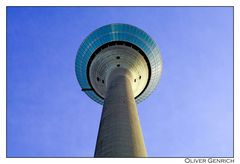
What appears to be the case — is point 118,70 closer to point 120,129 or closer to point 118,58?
point 118,58

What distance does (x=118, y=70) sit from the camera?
35219mm

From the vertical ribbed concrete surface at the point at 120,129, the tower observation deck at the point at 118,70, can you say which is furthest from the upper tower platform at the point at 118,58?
the vertical ribbed concrete surface at the point at 120,129

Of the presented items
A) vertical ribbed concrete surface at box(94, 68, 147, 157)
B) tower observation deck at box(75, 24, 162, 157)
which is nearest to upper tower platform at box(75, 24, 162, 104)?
tower observation deck at box(75, 24, 162, 157)

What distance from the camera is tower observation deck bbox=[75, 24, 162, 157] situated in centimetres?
Answer: 2458

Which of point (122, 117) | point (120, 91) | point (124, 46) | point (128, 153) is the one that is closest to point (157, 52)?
point (124, 46)

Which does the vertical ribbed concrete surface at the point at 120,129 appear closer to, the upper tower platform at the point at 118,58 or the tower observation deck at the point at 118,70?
the tower observation deck at the point at 118,70

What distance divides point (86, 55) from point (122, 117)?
20.8 meters

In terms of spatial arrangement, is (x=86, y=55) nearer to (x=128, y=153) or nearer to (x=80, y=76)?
(x=80, y=76)

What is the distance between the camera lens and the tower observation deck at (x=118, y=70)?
24.6 metres

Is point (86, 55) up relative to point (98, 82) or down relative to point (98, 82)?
up

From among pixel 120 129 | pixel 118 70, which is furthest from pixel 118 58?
pixel 120 129

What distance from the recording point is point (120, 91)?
1118 inches

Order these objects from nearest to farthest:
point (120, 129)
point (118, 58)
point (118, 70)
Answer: point (120, 129) → point (118, 70) → point (118, 58)

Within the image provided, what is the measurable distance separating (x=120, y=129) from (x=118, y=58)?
16624 mm
